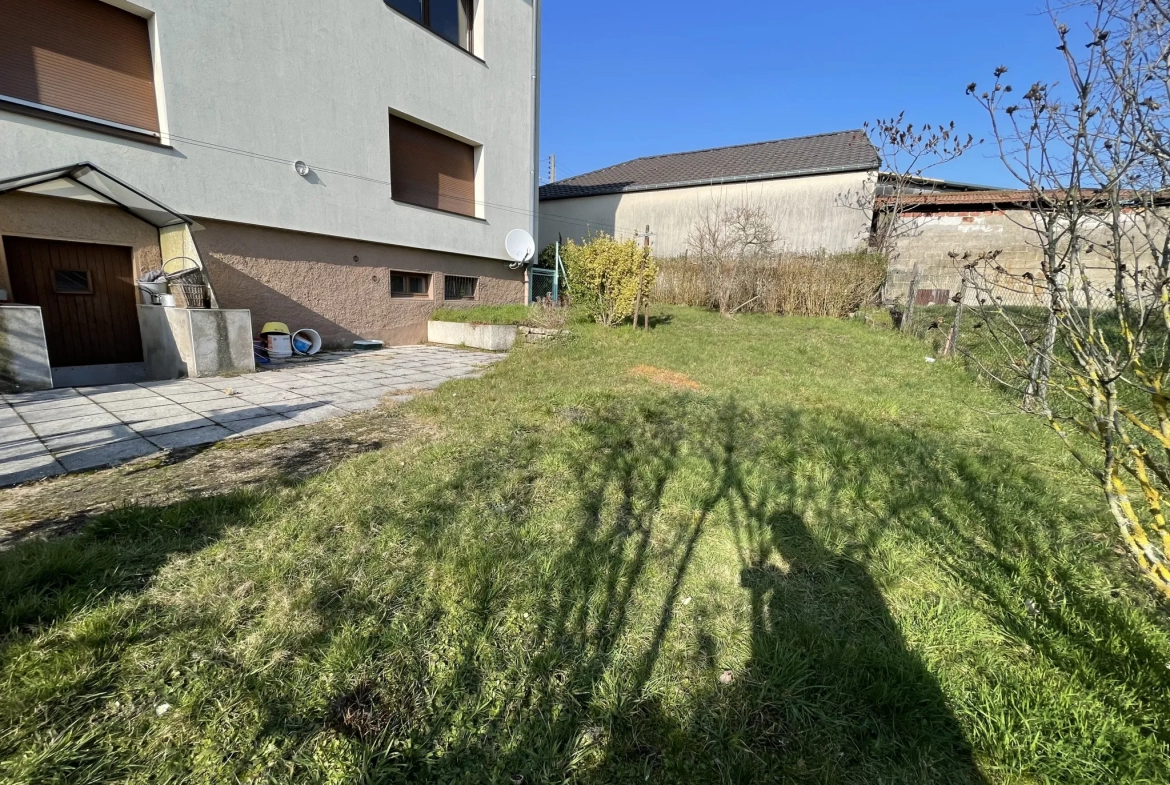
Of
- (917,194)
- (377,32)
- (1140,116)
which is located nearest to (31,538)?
(1140,116)

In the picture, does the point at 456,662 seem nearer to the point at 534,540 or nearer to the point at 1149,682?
the point at 534,540

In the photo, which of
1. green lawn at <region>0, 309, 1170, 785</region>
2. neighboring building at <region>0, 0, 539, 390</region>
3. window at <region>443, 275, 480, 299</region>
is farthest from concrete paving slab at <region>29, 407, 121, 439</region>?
window at <region>443, 275, 480, 299</region>

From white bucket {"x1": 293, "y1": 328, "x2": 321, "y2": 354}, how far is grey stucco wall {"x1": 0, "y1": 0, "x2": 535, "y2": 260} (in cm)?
191

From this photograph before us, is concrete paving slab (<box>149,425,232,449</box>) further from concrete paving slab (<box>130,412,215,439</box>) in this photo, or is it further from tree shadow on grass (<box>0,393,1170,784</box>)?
tree shadow on grass (<box>0,393,1170,784</box>)

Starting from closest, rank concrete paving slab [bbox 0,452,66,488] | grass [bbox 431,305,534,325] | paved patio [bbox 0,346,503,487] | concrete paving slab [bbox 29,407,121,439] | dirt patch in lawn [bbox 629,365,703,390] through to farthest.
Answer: concrete paving slab [bbox 0,452,66,488] < paved patio [bbox 0,346,503,487] < concrete paving slab [bbox 29,407,121,439] < dirt patch in lawn [bbox 629,365,703,390] < grass [bbox 431,305,534,325]

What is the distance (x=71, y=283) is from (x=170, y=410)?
4026mm

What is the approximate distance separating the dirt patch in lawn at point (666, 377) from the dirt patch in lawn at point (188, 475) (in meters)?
3.14

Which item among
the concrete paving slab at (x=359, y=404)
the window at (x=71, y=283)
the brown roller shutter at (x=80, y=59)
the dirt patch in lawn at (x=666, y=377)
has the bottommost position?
the concrete paving slab at (x=359, y=404)

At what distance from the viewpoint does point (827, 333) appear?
10203 mm

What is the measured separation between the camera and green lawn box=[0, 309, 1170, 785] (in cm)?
141

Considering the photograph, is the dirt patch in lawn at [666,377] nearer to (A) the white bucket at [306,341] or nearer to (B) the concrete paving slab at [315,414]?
(B) the concrete paving slab at [315,414]

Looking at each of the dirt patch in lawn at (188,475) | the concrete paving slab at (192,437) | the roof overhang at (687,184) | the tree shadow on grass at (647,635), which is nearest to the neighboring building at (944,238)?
the roof overhang at (687,184)

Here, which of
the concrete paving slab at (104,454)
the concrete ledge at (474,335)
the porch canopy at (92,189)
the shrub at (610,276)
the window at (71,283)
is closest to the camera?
the concrete paving slab at (104,454)

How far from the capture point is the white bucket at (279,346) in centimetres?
777
